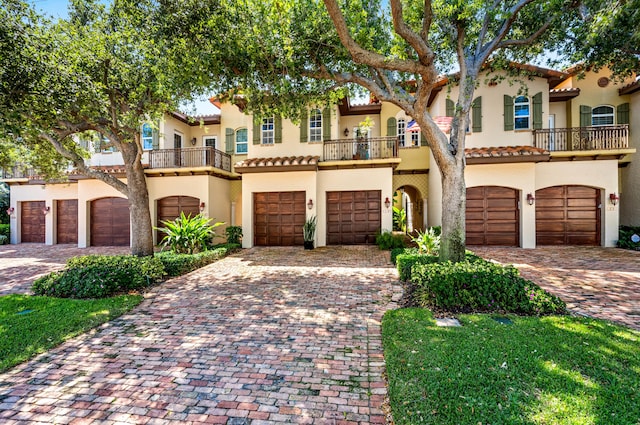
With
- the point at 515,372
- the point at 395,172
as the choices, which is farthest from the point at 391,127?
the point at 515,372

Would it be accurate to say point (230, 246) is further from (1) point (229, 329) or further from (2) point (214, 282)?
(1) point (229, 329)

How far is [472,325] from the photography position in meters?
4.39

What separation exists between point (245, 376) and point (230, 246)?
9.97 m

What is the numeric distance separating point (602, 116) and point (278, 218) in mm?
16854

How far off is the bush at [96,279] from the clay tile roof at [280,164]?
7.04 metres

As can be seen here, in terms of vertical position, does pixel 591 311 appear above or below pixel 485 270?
below

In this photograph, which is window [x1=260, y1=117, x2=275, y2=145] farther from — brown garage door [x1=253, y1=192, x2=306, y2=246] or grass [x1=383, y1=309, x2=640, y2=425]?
grass [x1=383, y1=309, x2=640, y2=425]

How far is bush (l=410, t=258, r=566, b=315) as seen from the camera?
16.4 ft

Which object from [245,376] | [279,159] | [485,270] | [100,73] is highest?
[100,73]

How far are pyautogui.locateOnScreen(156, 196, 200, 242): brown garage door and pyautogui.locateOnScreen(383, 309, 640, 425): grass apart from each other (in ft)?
43.4

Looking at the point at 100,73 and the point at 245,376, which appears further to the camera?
the point at 100,73

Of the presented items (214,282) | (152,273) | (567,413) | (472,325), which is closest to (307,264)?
(214,282)

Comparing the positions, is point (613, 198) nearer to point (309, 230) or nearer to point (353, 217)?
point (353, 217)

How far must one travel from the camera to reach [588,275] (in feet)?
24.7
